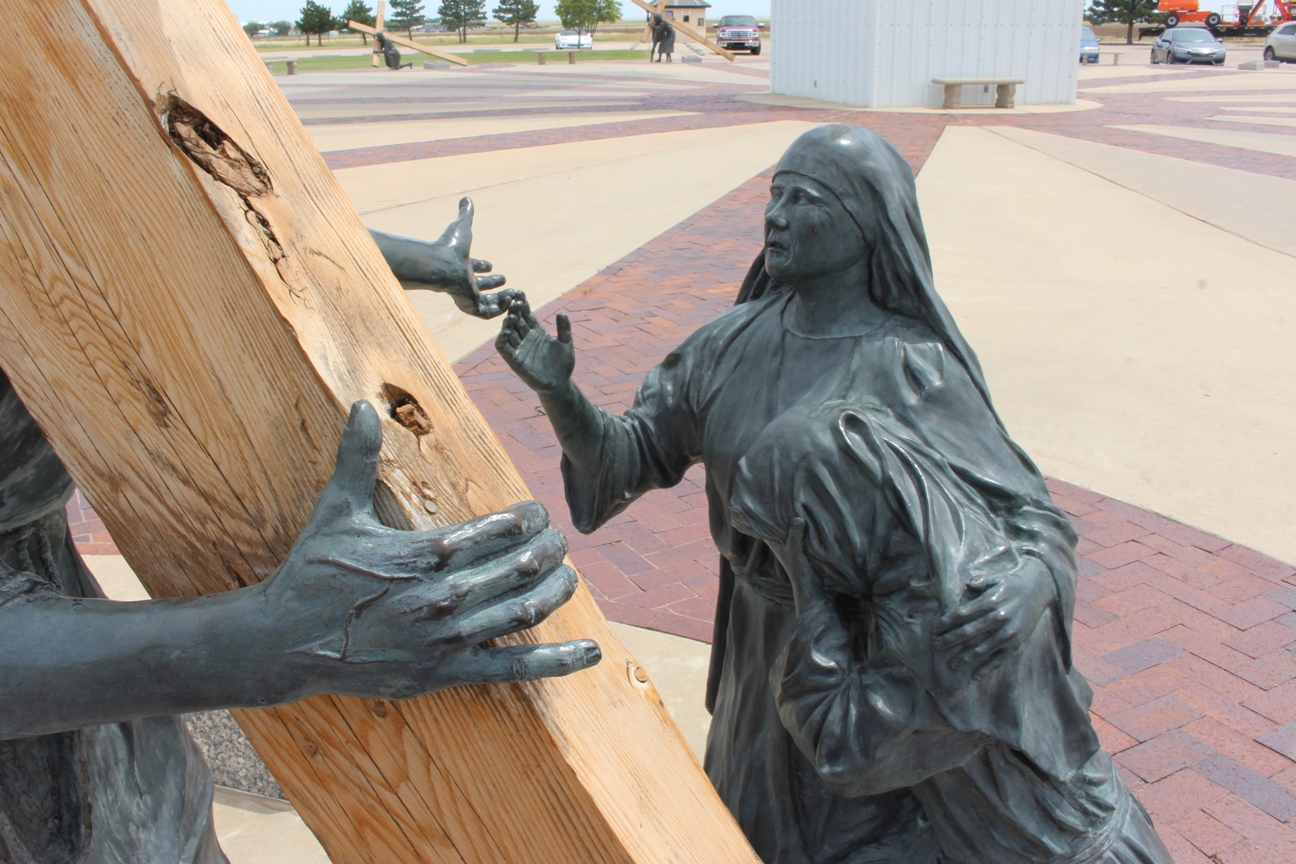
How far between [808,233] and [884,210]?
11 centimetres

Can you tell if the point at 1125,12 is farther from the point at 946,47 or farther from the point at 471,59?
the point at 946,47

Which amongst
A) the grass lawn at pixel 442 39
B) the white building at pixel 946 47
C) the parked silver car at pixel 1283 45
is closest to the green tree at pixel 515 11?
the grass lawn at pixel 442 39

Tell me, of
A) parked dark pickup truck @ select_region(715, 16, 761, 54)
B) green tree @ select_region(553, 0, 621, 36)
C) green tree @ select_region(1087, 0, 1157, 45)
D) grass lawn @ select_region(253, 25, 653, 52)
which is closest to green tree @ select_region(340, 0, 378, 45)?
grass lawn @ select_region(253, 25, 653, 52)

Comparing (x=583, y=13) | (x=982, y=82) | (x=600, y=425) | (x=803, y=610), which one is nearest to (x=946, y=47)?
(x=982, y=82)

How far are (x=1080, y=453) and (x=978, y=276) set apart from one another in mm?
2862

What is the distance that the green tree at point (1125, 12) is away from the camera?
43.7 m

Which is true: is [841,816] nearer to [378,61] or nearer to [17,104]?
[17,104]

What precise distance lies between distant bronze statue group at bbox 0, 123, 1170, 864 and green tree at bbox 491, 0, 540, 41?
70.0m

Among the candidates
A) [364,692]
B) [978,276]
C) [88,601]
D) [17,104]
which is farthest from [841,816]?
[978,276]

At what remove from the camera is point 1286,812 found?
2.65m

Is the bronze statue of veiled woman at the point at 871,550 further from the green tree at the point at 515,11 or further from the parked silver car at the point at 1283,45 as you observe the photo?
the green tree at the point at 515,11

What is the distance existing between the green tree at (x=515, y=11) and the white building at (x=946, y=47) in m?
53.9

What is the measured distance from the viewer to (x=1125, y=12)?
148ft

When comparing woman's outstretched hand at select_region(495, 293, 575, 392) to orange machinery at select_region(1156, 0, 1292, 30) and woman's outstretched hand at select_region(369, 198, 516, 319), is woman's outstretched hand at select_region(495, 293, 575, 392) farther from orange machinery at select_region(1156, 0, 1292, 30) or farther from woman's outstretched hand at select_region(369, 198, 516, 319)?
orange machinery at select_region(1156, 0, 1292, 30)
